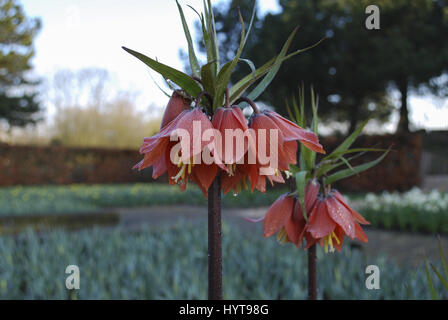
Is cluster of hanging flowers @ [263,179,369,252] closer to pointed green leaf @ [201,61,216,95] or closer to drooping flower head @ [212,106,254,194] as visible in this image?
drooping flower head @ [212,106,254,194]

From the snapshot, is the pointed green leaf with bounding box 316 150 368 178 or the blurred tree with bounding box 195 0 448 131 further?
the blurred tree with bounding box 195 0 448 131

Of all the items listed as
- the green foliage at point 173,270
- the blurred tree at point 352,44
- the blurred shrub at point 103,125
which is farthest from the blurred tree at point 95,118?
the green foliage at point 173,270

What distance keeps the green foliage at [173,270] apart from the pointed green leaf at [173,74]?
1.36 m

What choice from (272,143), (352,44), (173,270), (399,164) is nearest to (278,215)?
(272,143)

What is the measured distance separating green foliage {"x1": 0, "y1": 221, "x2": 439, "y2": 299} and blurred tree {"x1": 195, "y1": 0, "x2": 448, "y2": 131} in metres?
10.7

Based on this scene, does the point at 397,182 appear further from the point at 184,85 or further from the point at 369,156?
the point at 184,85

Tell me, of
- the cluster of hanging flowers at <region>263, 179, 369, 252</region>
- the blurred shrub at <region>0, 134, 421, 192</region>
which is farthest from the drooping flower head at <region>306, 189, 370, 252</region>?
the blurred shrub at <region>0, 134, 421, 192</region>

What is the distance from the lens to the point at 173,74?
680 millimetres

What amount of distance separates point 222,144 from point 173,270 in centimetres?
217

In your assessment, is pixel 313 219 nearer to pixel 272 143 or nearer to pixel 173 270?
pixel 272 143

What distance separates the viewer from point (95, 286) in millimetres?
2135

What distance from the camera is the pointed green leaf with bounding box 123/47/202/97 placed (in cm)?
64

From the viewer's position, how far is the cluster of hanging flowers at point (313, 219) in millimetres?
932

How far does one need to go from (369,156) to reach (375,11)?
8643 mm
